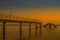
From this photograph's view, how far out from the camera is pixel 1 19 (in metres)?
18.5

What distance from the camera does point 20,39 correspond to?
23609 millimetres

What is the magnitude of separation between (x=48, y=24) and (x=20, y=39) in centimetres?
2806

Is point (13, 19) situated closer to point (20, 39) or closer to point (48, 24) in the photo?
point (20, 39)

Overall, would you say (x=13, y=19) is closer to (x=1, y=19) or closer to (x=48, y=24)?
(x=1, y=19)

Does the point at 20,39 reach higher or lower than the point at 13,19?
lower

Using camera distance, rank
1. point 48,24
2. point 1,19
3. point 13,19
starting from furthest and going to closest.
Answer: point 48,24 < point 13,19 < point 1,19

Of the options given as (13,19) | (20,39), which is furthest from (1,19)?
(20,39)

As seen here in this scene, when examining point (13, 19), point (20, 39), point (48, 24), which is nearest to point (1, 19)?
point (13, 19)

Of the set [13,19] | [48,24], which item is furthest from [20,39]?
[48,24]

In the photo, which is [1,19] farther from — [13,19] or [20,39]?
[20,39]

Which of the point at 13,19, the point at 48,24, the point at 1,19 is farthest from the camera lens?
the point at 48,24

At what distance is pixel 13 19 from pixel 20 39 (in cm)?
259

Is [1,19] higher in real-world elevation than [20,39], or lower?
higher

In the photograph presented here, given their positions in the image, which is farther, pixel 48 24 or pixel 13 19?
pixel 48 24
